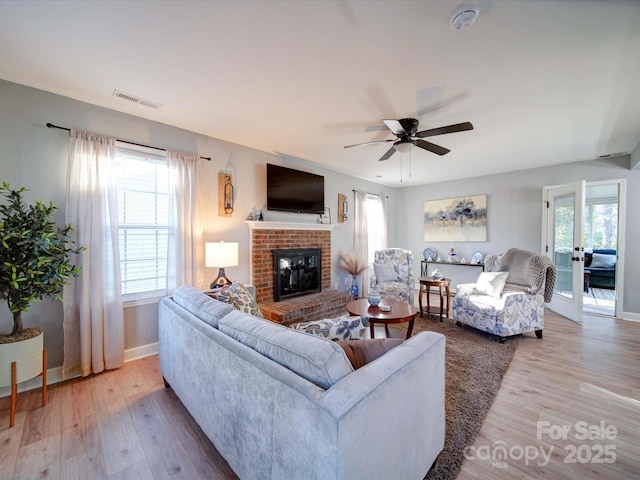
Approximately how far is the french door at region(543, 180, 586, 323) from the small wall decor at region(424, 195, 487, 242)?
102cm

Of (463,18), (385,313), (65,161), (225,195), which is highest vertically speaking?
(463,18)

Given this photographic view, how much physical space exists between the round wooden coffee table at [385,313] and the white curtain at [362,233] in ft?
7.00

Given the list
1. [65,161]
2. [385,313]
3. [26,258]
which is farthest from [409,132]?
[26,258]

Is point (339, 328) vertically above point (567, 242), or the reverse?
point (567, 242)

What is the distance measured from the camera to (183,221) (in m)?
3.00

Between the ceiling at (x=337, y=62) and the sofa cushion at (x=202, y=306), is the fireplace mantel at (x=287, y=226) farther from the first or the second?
the sofa cushion at (x=202, y=306)

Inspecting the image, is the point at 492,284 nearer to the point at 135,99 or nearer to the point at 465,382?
the point at 465,382

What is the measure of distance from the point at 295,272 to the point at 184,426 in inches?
99.4

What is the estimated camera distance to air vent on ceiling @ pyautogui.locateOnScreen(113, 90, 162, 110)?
233cm

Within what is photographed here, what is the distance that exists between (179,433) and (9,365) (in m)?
1.31

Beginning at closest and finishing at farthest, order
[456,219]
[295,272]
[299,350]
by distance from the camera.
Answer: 1. [299,350]
2. [295,272]
3. [456,219]

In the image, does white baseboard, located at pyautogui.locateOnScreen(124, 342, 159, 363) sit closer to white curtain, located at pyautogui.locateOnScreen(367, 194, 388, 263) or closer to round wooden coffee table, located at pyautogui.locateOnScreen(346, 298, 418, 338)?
round wooden coffee table, located at pyautogui.locateOnScreen(346, 298, 418, 338)

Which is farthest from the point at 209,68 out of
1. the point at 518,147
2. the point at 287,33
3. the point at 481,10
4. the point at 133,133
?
the point at 518,147

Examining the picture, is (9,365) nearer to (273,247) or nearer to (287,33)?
(273,247)
